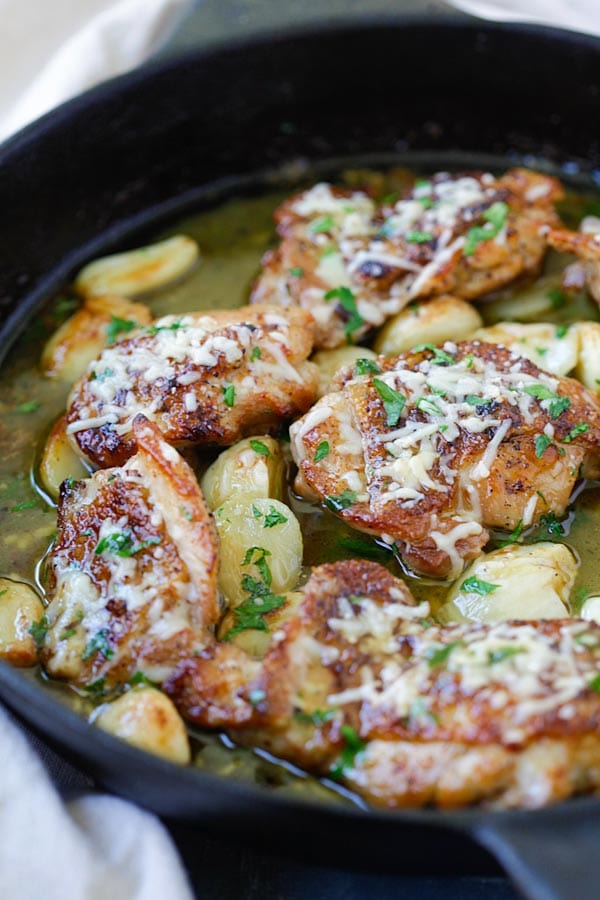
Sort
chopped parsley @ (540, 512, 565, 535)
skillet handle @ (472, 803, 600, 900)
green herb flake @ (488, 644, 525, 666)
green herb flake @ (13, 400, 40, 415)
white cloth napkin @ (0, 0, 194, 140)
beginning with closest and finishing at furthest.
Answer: skillet handle @ (472, 803, 600, 900), green herb flake @ (488, 644, 525, 666), chopped parsley @ (540, 512, 565, 535), green herb flake @ (13, 400, 40, 415), white cloth napkin @ (0, 0, 194, 140)

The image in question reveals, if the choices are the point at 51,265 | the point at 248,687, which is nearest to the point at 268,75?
the point at 51,265

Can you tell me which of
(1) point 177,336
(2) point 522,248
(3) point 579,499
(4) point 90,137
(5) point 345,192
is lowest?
(3) point 579,499

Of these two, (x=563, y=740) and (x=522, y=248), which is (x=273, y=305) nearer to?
(x=522, y=248)

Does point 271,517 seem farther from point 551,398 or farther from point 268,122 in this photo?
point 268,122

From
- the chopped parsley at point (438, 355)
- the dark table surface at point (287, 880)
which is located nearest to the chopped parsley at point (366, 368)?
the chopped parsley at point (438, 355)

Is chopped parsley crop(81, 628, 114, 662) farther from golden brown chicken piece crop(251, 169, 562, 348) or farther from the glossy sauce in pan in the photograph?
golden brown chicken piece crop(251, 169, 562, 348)

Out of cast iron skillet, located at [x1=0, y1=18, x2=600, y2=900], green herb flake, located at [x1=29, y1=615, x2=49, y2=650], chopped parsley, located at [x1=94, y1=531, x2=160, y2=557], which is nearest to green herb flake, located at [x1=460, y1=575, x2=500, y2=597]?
chopped parsley, located at [x1=94, y1=531, x2=160, y2=557]

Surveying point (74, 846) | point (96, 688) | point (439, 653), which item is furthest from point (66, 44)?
point (74, 846)
